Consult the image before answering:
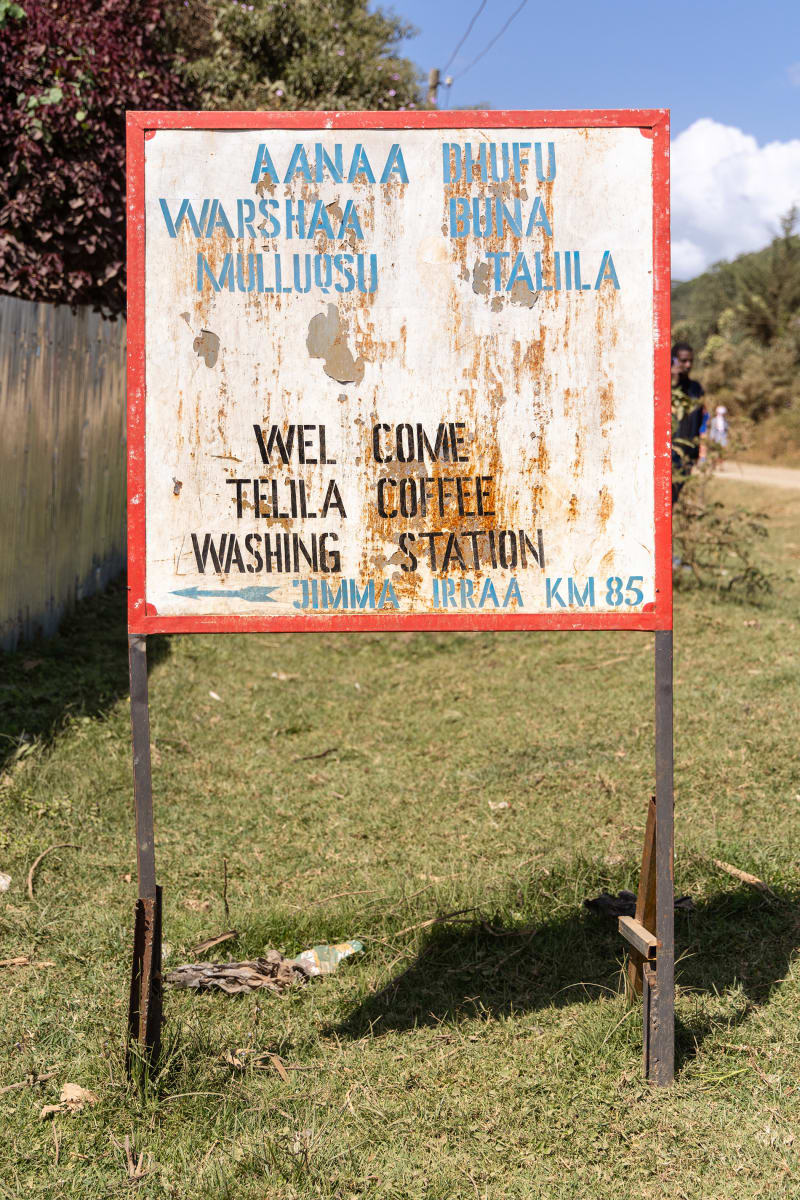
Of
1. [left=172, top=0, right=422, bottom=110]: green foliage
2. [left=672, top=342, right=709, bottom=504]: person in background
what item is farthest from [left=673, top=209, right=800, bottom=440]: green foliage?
[left=672, top=342, right=709, bottom=504]: person in background

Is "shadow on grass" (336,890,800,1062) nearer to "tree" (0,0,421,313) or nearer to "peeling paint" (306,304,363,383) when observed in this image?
"peeling paint" (306,304,363,383)

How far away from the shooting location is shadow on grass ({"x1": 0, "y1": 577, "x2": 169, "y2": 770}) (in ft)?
17.3

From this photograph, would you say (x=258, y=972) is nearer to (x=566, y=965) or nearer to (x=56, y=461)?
(x=566, y=965)

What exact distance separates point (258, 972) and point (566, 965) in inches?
38.0

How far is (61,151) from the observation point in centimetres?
719

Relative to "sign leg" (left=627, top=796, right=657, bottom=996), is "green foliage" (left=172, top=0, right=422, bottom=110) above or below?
above

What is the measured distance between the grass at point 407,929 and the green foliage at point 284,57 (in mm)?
8232

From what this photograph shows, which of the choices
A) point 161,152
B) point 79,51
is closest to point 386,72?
point 79,51

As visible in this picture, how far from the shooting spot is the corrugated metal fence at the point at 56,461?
6.34 meters

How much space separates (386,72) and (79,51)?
20.5ft

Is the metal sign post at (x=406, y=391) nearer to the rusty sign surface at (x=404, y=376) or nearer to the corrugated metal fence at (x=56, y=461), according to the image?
the rusty sign surface at (x=404, y=376)

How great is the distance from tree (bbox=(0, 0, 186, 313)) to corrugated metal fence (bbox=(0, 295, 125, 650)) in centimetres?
31

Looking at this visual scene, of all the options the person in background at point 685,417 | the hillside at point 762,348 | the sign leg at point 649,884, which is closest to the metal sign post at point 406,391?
the sign leg at point 649,884

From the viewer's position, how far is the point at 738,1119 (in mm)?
2633
